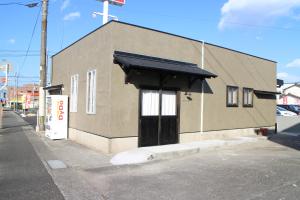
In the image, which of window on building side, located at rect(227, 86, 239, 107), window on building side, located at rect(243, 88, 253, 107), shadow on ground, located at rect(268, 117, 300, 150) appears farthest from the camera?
window on building side, located at rect(243, 88, 253, 107)

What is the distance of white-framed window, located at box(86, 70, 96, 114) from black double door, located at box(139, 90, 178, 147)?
209 cm

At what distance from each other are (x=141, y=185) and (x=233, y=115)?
1019 cm

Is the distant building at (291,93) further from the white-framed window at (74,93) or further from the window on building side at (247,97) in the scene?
the white-framed window at (74,93)

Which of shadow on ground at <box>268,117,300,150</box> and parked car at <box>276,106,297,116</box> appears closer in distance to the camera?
shadow on ground at <box>268,117,300,150</box>

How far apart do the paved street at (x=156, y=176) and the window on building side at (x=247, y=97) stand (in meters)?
5.44

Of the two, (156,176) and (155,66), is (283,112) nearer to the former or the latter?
(155,66)

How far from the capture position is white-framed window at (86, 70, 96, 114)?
13.2 m

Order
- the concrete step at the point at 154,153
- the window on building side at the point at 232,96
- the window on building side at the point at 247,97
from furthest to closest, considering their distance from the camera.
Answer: the window on building side at the point at 247,97 < the window on building side at the point at 232,96 < the concrete step at the point at 154,153

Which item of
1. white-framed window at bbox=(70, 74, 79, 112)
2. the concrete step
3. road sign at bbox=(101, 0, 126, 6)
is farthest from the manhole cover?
road sign at bbox=(101, 0, 126, 6)

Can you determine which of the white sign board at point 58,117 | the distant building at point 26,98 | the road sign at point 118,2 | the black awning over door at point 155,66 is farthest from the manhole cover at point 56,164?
the distant building at point 26,98

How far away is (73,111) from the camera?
628 inches

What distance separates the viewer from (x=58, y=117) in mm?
16141

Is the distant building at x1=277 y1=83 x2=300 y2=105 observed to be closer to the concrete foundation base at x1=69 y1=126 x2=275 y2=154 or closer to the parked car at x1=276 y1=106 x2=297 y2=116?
the parked car at x1=276 y1=106 x2=297 y2=116

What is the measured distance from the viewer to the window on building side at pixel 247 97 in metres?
17.7
